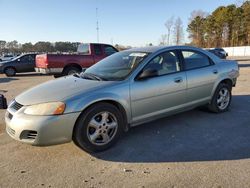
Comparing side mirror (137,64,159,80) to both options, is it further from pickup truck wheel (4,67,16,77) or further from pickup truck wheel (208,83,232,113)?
pickup truck wheel (4,67,16,77)

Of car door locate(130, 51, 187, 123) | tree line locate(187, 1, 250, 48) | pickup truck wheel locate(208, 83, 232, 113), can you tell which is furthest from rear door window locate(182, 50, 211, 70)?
tree line locate(187, 1, 250, 48)

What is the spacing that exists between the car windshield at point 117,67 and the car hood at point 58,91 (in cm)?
27

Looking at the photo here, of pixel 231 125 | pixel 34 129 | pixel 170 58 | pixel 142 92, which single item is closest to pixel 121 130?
pixel 142 92

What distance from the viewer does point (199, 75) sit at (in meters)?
4.99

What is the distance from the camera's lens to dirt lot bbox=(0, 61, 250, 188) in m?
3.00

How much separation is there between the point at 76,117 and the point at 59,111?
25 centimetres

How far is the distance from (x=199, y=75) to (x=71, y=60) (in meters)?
8.64

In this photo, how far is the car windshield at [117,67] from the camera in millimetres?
4234

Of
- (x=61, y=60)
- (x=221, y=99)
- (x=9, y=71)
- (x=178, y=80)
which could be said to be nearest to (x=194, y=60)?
(x=178, y=80)

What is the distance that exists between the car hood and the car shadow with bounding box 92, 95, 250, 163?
977 millimetres

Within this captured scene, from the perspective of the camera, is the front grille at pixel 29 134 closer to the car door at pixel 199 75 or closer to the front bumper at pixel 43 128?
the front bumper at pixel 43 128

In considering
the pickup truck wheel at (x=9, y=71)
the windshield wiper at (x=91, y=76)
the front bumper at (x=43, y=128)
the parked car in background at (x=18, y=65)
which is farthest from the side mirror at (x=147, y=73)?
the pickup truck wheel at (x=9, y=71)

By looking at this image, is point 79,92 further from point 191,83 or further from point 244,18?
point 244,18

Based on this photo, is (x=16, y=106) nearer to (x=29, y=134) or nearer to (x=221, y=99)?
(x=29, y=134)
